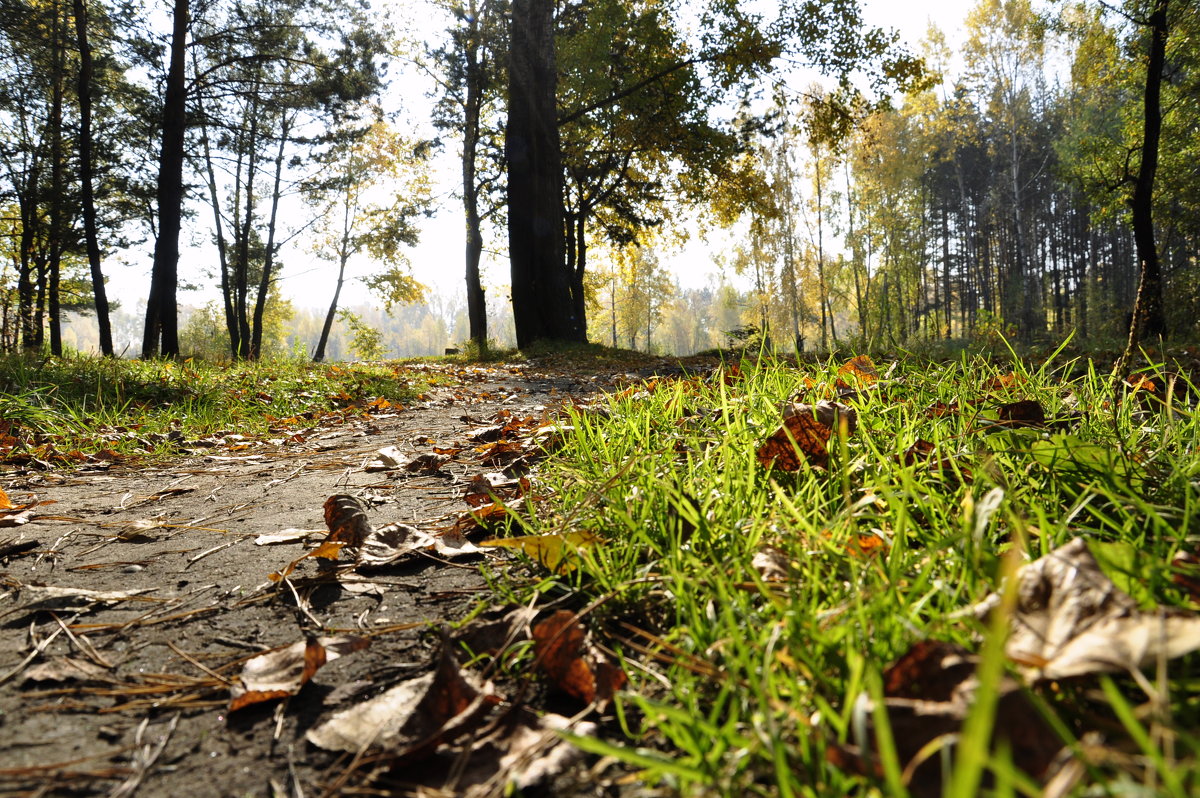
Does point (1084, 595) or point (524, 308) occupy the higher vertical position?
point (524, 308)

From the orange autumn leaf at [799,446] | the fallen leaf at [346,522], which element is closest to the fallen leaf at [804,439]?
the orange autumn leaf at [799,446]

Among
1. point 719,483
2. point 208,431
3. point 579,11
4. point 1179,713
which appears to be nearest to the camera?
point 1179,713

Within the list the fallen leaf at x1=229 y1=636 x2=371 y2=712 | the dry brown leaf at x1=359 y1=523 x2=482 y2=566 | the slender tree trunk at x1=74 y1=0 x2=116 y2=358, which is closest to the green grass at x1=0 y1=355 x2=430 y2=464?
the dry brown leaf at x1=359 y1=523 x2=482 y2=566

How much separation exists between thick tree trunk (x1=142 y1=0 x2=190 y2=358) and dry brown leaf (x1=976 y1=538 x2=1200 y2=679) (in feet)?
37.2

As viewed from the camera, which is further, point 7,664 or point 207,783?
point 7,664

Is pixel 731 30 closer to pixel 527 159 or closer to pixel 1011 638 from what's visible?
pixel 527 159

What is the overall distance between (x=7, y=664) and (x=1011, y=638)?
150 centimetres

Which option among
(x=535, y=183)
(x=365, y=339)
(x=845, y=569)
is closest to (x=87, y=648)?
(x=845, y=569)

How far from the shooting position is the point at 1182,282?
557 inches

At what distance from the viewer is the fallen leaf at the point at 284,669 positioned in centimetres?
94

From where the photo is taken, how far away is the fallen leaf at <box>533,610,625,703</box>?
2.93 feet

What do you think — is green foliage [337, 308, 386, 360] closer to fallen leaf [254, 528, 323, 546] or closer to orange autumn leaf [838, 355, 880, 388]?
orange autumn leaf [838, 355, 880, 388]

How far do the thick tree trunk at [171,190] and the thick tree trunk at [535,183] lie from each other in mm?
5304

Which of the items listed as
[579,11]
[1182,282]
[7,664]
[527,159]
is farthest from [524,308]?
[1182,282]
